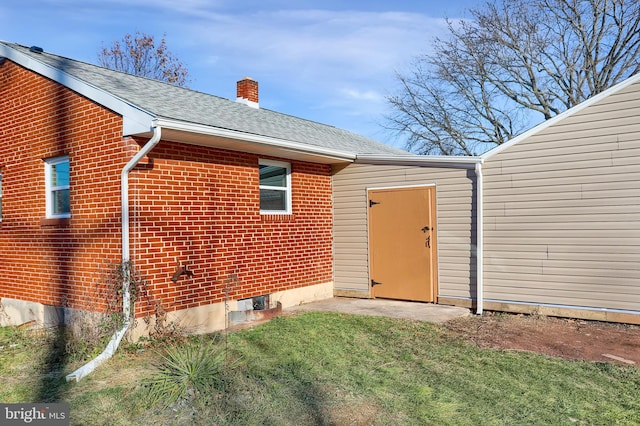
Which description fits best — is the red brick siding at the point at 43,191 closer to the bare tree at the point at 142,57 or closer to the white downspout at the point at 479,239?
the white downspout at the point at 479,239

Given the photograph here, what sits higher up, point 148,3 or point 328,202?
point 148,3

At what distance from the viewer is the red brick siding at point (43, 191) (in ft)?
21.0

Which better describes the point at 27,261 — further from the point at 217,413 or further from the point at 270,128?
the point at 217,413

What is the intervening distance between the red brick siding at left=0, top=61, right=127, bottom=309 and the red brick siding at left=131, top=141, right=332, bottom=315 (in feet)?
1.49

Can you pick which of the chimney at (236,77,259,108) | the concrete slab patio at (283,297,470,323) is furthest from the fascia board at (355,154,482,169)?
the chimney at (236,77,259,108)

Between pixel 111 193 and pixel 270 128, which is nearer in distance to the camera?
pixel 111 193

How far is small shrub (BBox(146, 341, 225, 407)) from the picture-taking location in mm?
3996

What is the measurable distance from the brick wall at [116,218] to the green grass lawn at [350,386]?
1095 mm

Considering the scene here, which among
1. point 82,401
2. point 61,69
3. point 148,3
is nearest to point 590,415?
point 82,401

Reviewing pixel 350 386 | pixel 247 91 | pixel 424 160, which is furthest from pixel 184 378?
pixel 247 91

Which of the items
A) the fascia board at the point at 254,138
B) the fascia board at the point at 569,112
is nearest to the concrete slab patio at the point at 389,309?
the fascia board at the point at 569,112

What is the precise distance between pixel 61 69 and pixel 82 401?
5.01 meters

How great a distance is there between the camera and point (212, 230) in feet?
23.4

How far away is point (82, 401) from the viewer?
422 centimetres
